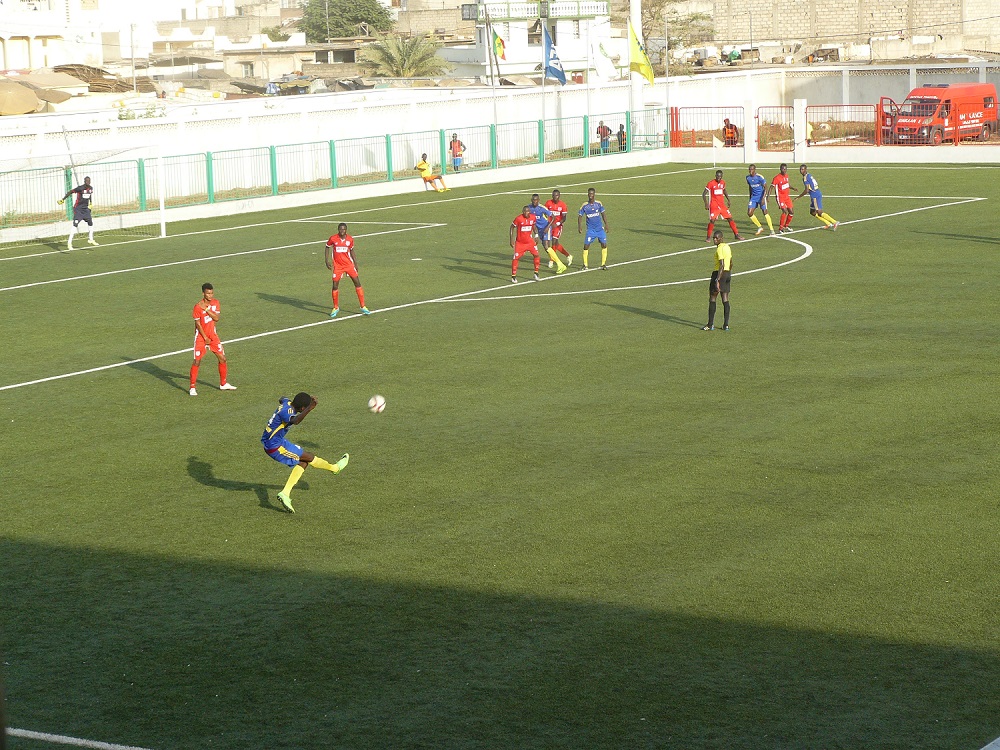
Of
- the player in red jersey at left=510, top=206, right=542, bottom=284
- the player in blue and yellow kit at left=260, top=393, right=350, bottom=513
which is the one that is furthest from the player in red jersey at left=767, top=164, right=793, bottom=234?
the player in blue and yellow kit at left=260, top=393, right=350, bottom=513

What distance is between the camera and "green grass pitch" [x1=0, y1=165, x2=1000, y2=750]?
376 inches

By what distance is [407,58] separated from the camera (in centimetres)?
8925

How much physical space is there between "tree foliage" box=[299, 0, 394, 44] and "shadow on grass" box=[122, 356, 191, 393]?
12222 centimetres

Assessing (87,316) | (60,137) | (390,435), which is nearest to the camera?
(390,435)

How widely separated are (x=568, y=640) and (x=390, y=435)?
7.06m

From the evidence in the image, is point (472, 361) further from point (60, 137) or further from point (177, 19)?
point (177, 19)

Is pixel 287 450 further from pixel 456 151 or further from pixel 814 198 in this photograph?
pixel 456 151

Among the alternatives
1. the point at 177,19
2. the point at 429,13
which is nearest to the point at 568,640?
the point at 429,13

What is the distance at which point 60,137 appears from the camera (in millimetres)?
44719

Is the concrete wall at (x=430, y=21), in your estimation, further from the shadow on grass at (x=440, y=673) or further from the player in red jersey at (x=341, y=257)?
the shadow on grass at (x=440, y=673)

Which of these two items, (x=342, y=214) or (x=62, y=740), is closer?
(x=62, y=740)

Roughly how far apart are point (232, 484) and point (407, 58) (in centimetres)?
7743

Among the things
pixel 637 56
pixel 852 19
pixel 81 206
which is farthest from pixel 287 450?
pixel 852 19

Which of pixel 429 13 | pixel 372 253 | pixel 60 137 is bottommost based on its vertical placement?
pixel 372 253
